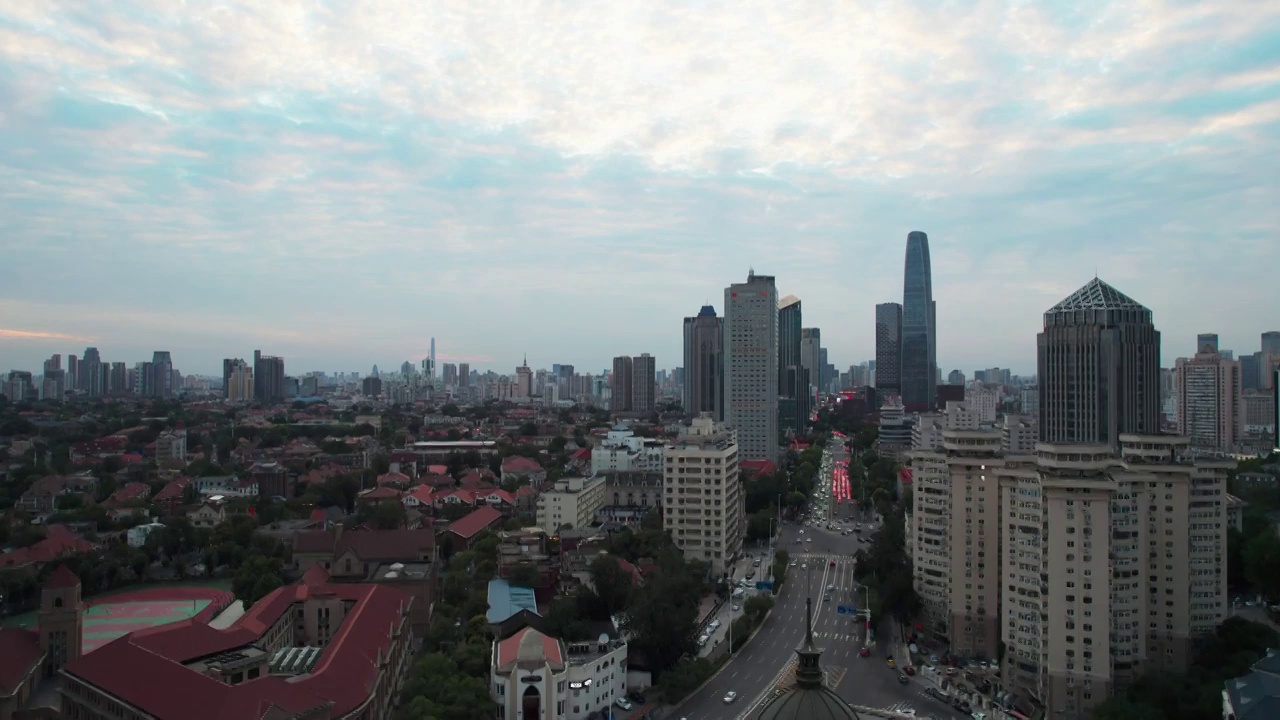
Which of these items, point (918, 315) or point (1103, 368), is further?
point (918, 315)

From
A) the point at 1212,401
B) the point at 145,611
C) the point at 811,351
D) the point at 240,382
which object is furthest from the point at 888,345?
the point at 145,611

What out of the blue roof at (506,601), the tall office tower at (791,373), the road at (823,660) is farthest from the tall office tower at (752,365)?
the blue roof at (506,601)

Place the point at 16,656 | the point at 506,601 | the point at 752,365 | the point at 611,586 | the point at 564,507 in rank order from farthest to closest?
the point at 752,365, the point at 564,507, the point at 506,601, the point at 611,586, the point at 16,656

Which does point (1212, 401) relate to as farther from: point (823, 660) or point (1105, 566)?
point (823, 660)

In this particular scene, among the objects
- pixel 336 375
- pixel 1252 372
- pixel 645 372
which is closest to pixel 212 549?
pixel 645 372

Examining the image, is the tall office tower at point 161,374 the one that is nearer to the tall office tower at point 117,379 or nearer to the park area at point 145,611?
the tall office tower at point 117,379

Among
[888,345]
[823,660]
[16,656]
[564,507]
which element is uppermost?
[888,345]
